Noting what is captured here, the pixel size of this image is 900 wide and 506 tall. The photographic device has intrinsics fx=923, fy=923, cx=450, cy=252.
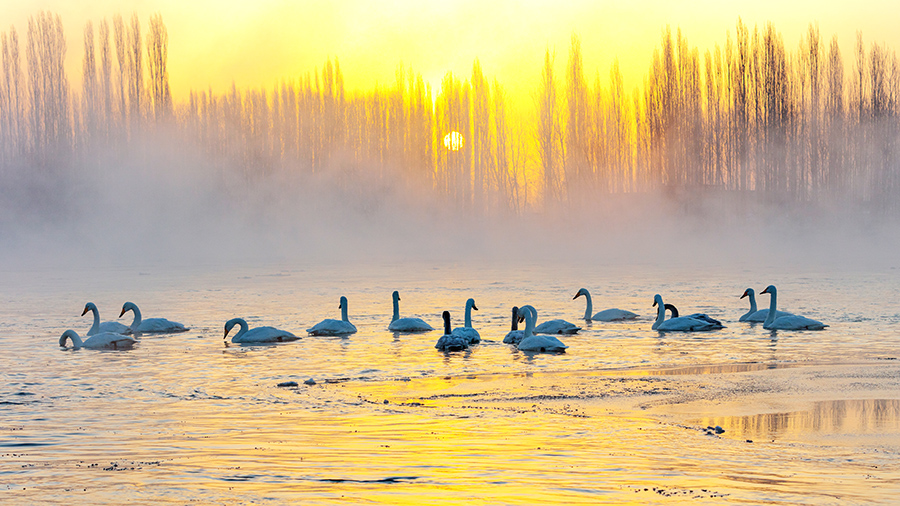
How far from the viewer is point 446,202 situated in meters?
84.6

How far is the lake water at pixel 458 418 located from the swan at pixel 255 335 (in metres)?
0.33

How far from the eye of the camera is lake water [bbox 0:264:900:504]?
7.11 meters

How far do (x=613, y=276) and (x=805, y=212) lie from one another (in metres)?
35.4

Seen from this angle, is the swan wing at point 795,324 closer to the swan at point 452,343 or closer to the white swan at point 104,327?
the swan at point 452,343

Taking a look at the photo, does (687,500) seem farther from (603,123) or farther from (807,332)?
(603,123)

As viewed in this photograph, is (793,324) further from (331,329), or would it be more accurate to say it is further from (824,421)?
(824,421)

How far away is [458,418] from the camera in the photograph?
9922mm

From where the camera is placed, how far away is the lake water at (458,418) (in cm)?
711

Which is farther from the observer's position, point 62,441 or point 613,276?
point 613,276

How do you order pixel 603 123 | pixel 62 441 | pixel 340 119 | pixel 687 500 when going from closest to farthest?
pixel 687 500, pixel 62 441, pixel 603 123, pixel 340 119

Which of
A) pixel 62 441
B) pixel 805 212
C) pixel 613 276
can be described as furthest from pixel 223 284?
pixel 805 212

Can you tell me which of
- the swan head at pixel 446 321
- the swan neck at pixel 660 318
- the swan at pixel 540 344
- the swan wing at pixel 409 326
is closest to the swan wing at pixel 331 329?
Result: the swan wing at pixel 409 326

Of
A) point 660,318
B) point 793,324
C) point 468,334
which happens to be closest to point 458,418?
point 468,334

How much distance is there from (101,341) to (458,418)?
10.1 metres
